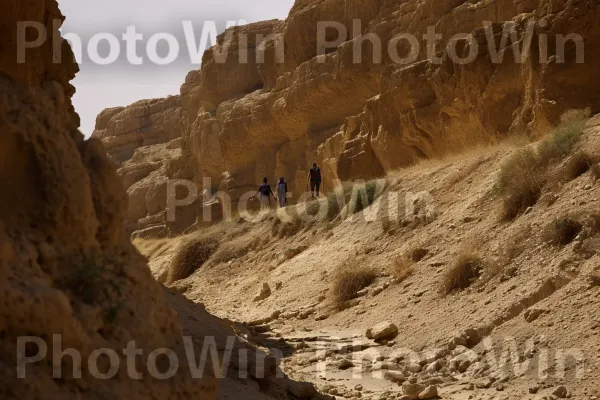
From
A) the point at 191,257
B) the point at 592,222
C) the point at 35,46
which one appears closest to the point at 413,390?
the point at 592,222

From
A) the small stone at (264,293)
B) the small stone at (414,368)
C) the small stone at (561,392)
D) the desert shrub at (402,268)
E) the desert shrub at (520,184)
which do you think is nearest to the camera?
the small stone at (561,392)

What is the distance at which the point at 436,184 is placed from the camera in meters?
14.6

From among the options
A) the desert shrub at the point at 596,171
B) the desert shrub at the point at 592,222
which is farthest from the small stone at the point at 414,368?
the desert shrub at the point at 596,171

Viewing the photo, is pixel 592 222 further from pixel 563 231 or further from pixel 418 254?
pixel 418 254

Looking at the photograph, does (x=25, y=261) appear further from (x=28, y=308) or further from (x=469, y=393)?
(x=469, y=393)

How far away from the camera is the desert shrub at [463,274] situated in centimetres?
1006

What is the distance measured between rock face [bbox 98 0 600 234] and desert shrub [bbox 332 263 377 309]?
489cm

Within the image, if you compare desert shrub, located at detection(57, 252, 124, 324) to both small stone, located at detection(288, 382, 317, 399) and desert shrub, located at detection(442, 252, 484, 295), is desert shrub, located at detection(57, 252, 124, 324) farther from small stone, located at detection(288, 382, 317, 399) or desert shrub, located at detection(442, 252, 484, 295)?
desert shrub, located at detection(442, 252, 484, 295)

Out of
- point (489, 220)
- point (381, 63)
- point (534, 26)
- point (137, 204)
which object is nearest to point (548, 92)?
point (534, 26)

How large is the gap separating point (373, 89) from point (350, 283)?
1579cm

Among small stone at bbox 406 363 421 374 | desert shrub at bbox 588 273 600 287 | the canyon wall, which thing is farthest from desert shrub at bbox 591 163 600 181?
the canyon wall

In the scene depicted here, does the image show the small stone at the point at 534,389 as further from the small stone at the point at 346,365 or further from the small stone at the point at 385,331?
the small stone at the point at 385,331

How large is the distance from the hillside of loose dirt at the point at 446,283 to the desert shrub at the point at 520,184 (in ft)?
0.10

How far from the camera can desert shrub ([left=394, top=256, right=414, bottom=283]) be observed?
11539 mm
